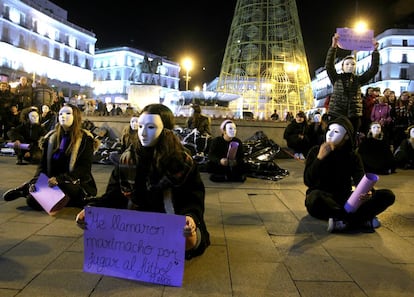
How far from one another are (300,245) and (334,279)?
2.58ft

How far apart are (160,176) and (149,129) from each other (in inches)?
15.0

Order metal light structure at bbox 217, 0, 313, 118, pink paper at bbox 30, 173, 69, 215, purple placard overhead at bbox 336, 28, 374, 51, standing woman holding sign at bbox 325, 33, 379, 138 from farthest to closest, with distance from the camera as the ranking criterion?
1. metal light structure at bbox 217, 0, 313, 118
2. purple placard overhead at bbox 336, 28, 374, 51
3. standing woman holding sign at bbox 325, 33, 379, 138
4. pink paper at bbox 30, 173, 69, 215

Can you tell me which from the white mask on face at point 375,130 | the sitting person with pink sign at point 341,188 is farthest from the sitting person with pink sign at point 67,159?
the white mask on face at point 375,130

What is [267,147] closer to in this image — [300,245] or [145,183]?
[300,245]

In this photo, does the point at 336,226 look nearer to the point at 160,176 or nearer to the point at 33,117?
the point at 160,176

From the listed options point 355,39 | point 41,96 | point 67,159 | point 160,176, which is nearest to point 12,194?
point 67,159

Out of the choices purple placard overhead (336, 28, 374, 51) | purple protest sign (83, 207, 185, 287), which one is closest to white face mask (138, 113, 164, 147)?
purple protest sign (83, 207, 185, 287)

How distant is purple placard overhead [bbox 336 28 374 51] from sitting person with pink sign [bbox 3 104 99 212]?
Result: 550cm

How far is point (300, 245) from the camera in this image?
364 cm

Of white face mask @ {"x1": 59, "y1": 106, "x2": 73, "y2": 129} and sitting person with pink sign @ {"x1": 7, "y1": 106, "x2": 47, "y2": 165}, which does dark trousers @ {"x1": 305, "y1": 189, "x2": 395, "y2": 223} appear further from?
sitting person with pink sign @ {"x1": 7, "y1": 106, "x2": 47, "y2": 165}

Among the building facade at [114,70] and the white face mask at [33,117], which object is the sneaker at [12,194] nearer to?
the white face mask at [33,117]

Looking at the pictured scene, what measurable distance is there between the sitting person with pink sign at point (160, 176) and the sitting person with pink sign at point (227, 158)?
3.79 meters

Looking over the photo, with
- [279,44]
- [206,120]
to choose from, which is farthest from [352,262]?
[279,44]

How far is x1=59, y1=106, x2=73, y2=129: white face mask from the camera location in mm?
4609
